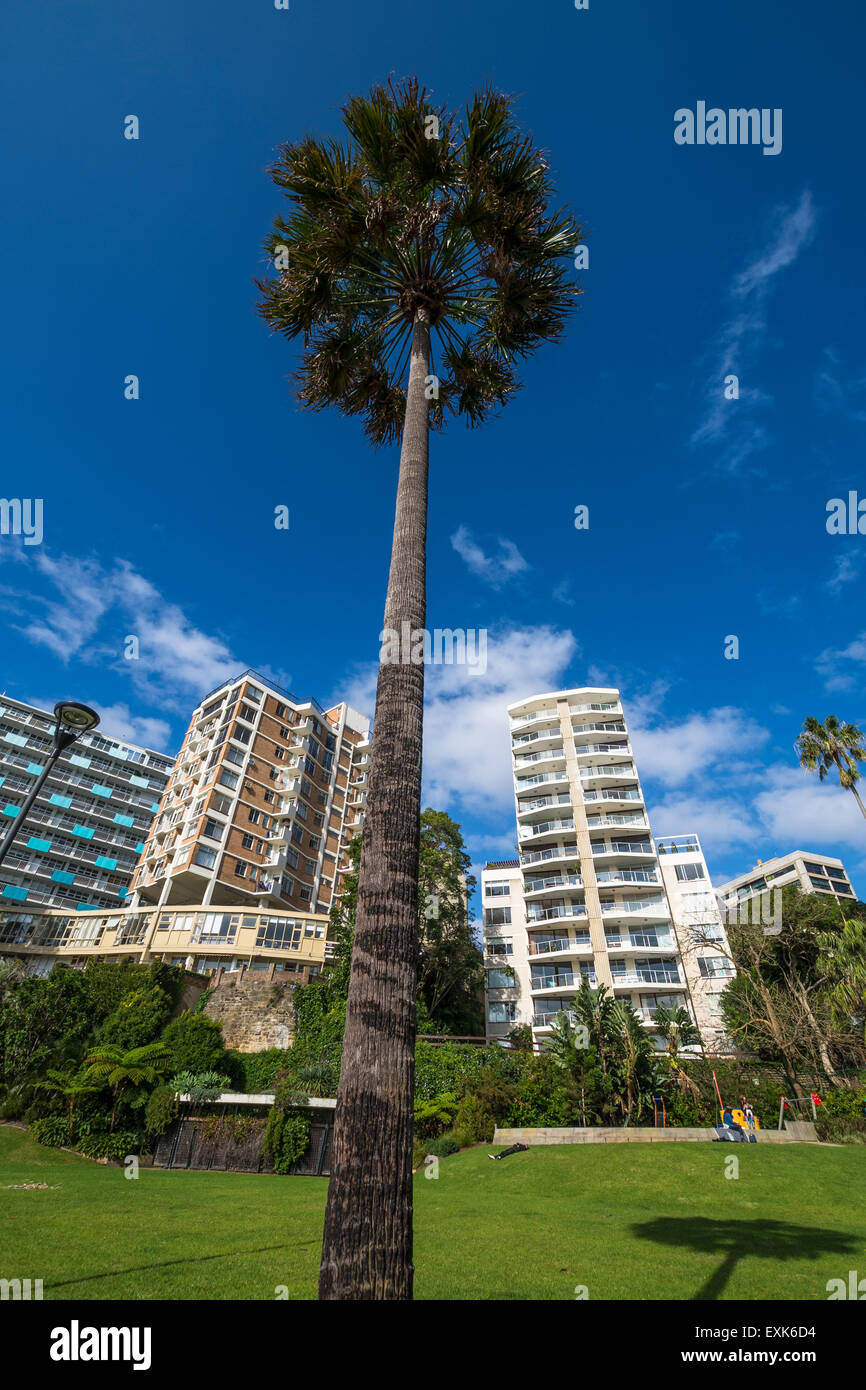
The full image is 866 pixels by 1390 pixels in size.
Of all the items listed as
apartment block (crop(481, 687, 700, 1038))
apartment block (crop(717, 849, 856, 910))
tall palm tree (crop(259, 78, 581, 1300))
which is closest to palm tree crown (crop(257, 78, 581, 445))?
tall palm tree (crop(259, 78, 581, 1300))

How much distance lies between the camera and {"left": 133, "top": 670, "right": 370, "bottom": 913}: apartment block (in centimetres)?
4822

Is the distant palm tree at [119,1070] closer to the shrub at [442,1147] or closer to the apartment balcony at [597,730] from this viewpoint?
the shrub at [442,1147]

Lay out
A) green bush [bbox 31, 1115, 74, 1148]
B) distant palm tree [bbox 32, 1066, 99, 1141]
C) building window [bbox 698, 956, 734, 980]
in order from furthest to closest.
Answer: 1. building window [bbox 698, 956, 734, 980]
2. distant palm tree [bbox 32, 1066, 99, 1141]
3. green bush [bbox 31, 1115, 74, 1148]

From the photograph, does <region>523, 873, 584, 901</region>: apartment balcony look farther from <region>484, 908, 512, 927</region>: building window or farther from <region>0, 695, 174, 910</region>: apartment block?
<region>0, 695, 174, 910</region>: apartment block

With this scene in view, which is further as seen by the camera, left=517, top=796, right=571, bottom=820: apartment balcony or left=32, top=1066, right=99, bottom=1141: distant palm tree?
left=517, top=796, right=571, bottom=820: apartment balcony

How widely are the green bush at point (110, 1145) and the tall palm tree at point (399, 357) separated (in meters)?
21.4

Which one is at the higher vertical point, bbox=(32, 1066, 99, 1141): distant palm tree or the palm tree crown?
the palm tree crown

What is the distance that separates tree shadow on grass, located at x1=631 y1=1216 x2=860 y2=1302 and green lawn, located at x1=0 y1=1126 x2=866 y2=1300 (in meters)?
0.04

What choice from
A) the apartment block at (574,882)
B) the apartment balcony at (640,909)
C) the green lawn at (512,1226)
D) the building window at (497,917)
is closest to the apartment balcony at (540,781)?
the apartment block at (574,882)

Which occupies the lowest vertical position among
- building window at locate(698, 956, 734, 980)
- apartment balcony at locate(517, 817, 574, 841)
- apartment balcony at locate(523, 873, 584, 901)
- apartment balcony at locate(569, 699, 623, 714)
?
building window at locate(698, 956, 734, 980)

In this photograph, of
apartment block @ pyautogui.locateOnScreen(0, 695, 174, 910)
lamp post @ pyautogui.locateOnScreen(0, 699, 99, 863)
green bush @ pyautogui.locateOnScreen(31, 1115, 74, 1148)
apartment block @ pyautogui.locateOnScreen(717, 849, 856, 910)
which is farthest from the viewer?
apartment block @ pyautogui.locateOnScreen(717, 849, 856, 910)
